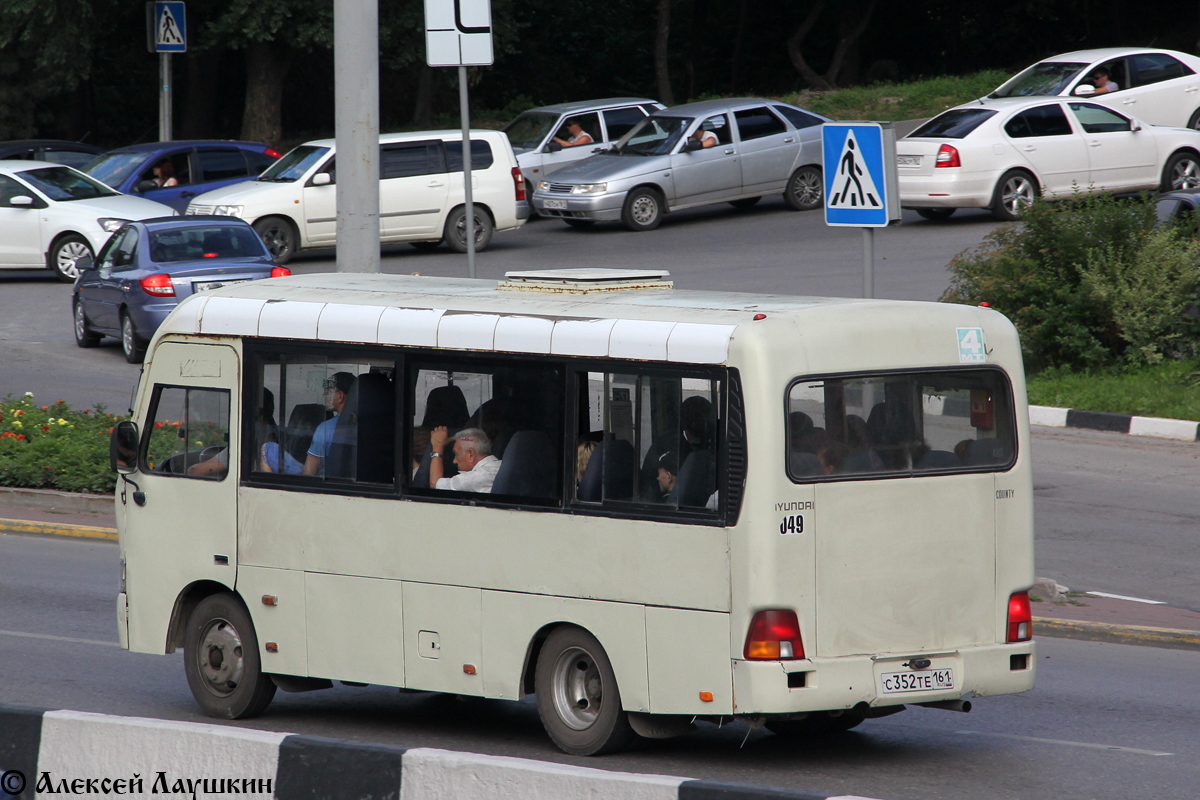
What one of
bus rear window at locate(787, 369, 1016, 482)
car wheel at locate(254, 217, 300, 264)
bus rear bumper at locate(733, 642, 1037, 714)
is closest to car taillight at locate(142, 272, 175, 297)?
car wheel at locate(254, 217, 300, 264)

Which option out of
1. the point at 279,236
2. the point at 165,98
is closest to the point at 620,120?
the point at 279,236

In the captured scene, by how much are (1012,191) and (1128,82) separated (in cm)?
471

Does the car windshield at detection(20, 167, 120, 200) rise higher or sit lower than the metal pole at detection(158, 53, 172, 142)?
lower

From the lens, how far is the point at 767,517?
6.73 metres

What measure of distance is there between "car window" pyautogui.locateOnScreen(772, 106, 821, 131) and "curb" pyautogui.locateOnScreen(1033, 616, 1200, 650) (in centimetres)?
1764

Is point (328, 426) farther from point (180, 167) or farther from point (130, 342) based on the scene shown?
point (180, 167)

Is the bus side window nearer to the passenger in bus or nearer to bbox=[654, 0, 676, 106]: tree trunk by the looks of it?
the passenger in bus

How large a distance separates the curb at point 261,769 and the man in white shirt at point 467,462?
2027 mm

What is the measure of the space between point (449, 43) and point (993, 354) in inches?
266

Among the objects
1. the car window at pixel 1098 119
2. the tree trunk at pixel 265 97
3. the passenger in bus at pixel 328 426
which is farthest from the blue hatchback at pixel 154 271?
the tree trunk at pixel 265 97

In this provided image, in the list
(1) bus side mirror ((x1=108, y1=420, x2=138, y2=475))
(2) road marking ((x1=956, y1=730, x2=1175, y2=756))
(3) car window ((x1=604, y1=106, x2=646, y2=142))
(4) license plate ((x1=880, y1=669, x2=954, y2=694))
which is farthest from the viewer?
(3) car window ((x1=604, y1=106, x2=646, y2=142))

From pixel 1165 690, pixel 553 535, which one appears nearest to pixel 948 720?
pixel 1165 690

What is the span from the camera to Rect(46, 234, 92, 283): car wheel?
24094 millimetres

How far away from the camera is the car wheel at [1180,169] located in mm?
24703
